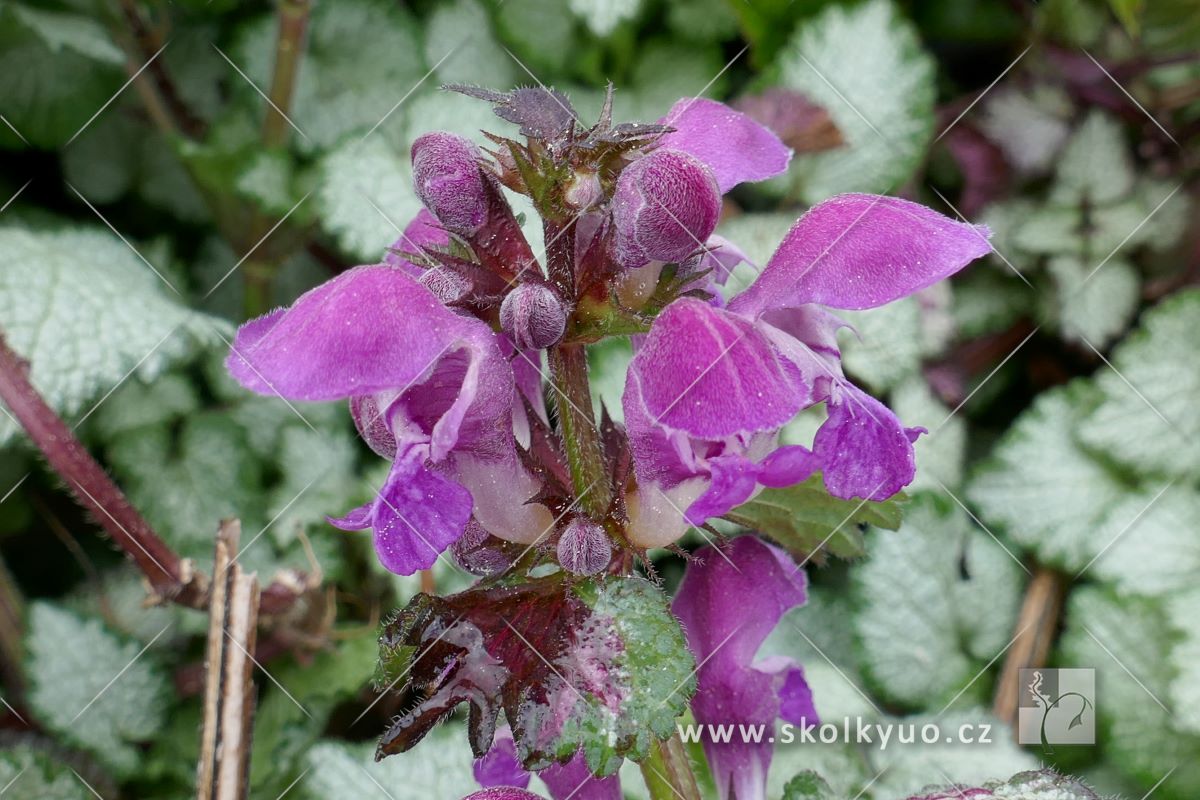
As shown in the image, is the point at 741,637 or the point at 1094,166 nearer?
the point at 741,637

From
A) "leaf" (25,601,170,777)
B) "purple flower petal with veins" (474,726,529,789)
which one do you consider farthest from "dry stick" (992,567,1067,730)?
"leaf" (25,601,170,777)

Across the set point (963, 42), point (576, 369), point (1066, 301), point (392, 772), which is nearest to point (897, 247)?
point (576, 369)

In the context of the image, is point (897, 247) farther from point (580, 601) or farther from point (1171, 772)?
point (1171, 772)

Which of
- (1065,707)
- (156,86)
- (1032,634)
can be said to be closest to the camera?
(1065,707)

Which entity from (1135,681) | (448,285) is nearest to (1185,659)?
(1135,681)

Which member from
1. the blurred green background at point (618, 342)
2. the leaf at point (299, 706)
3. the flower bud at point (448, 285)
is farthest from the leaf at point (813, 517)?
the leaf at point (299, 706)

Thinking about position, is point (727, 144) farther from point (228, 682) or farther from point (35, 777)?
point (35, 777)

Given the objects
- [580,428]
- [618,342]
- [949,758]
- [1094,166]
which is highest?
[580,428]

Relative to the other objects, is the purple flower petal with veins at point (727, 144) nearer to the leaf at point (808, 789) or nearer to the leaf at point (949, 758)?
the leaf at point (808, 789)

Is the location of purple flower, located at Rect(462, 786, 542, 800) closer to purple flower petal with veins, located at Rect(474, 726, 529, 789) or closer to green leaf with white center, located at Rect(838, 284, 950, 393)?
purple flower petal with veins, located at Rect(474, 726, 529, 789)
